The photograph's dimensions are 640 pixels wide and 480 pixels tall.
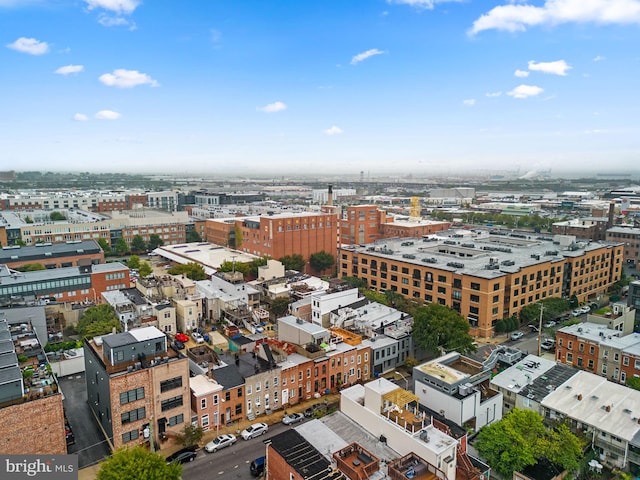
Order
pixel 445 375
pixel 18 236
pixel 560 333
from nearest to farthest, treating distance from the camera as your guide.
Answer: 1. pixel 445 375
2. pixel 560 333
3. pixel 18 236

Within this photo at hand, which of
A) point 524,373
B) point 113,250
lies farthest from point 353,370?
point 113,250

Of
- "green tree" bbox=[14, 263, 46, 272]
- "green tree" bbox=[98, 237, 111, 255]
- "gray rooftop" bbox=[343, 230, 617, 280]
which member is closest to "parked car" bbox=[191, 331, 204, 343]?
"gray rooftop" bbox=[343, 230, 617, 280]

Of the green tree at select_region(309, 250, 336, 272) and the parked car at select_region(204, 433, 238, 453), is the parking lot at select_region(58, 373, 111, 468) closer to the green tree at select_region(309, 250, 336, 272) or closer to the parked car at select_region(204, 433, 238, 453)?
the parked car at select_region(204, 433, 238, 453)

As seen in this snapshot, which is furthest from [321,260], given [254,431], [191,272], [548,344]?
[254,431]

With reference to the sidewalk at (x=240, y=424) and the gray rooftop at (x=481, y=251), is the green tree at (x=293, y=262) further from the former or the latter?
the sidewalk at (x=240, y=424)

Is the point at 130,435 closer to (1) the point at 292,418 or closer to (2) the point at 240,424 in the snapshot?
(2) the point at 240,424

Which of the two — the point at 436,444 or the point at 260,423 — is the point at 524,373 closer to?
the point at 436,444

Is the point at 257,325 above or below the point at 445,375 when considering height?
below

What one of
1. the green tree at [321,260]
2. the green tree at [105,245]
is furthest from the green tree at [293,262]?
→ the green tree at [105,245]
